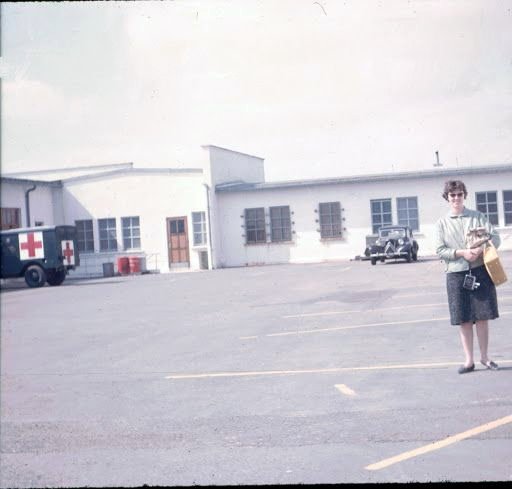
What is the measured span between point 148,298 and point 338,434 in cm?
1193

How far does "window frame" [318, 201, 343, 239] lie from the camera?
223 centimetres

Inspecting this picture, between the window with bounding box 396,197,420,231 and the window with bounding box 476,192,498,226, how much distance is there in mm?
259

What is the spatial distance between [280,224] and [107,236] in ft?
4.49

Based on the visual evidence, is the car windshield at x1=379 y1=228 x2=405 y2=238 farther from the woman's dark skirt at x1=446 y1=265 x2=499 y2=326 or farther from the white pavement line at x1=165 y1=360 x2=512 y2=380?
the white pavement line at x1=165 y1=360 x2=512 y2=380

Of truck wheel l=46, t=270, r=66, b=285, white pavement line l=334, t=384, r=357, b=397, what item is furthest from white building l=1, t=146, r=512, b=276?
white pavement line l=334, t=384, r=357, b=397

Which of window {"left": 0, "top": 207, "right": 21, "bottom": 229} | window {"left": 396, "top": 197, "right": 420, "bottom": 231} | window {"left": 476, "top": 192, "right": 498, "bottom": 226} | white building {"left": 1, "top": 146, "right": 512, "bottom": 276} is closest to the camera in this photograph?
window {"left": 476, "top": 192, "right": 498, "bottom": 226}

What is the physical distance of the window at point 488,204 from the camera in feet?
5.42

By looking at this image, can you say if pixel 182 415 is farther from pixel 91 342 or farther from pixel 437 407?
pixel 91 342

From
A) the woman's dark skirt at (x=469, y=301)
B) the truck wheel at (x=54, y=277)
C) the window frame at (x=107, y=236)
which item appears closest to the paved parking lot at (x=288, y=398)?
the woman's dark skirt at (x=469, y=301)

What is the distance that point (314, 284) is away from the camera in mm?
3928

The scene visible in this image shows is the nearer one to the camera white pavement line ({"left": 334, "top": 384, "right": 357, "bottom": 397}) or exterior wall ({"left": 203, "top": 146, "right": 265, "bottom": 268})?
exterior wall ({"left": 203, "top": 146, "right": 265, "bottom": 268})

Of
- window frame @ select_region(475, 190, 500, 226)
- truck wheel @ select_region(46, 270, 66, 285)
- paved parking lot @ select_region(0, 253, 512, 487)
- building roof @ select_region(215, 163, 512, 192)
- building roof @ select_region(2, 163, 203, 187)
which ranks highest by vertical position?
building roof @ select_region(2, 163, 203, 187)

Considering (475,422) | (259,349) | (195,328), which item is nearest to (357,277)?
(475,422)

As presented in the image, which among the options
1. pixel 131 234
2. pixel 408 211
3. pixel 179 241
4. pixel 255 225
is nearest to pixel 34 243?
pixel 131 234
